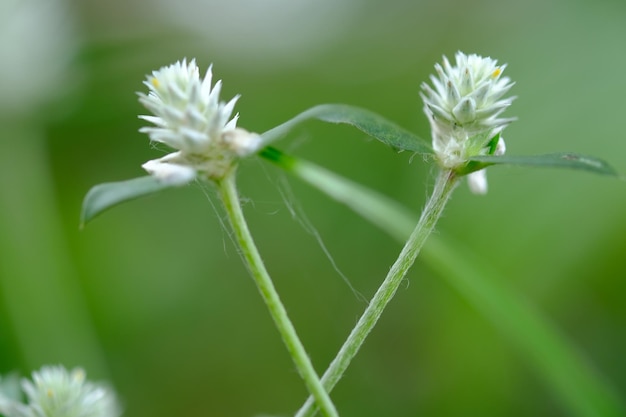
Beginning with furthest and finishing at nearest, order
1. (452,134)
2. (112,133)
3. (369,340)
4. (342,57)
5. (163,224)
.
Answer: (342,57)
(112,133)
(163,224)
(369,340)
(452,134)

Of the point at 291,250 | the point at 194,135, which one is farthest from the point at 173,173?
the point at 291,250

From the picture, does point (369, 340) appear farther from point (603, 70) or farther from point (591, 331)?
point (603, 70)

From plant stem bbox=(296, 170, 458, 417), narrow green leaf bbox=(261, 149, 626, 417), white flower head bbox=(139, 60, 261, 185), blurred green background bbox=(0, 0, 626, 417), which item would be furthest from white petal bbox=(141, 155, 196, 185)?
blurred green background bbox=(0, 0, 626, 417)

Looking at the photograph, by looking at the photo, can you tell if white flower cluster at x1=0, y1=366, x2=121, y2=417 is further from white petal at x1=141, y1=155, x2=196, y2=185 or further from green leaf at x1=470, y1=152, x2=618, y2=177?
green leaf at x1=470, y1=152, x2=618, y2=177

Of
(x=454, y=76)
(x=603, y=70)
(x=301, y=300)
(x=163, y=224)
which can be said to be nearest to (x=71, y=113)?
(x=163, y=224)

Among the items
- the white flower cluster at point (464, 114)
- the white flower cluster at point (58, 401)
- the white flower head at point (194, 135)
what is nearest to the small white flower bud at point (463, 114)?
the white flower cluster at point (464, 114)

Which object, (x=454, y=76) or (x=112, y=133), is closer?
(x=454, y=76)

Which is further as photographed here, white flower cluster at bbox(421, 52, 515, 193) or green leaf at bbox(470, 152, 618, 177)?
white flower cluster at bbox(421, 52, 515, 193)
